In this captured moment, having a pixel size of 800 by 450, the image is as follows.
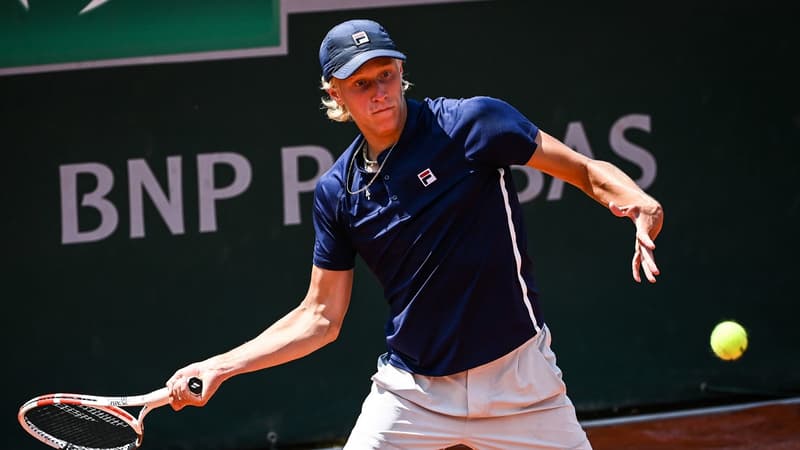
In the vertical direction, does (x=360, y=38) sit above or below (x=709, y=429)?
above

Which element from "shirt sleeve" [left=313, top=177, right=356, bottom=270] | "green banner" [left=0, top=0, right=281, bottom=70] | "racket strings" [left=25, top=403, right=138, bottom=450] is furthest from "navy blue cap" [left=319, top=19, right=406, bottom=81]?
"green banner" [left=0, top=0, right=281, bottom=70]

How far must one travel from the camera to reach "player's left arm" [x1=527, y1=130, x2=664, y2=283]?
2.77 metres

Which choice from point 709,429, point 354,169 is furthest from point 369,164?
point 709,429

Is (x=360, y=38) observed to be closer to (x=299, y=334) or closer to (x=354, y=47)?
(x=354, y=47)

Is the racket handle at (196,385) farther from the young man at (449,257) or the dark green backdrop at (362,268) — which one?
the dark green backdrop at (362,268)

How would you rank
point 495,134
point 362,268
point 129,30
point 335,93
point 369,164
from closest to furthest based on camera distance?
point 495,134 → point 369,164 → point 335,93 → point 129,30 → point 362,268

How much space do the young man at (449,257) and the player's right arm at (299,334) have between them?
8 cm

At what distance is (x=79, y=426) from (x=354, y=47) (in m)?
1.46

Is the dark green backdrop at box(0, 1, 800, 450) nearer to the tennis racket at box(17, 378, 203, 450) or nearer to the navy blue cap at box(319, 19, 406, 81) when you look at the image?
the tennis racket at box(17, 378, 203, 450)

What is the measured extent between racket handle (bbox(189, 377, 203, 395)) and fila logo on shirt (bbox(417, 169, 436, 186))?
2.64 ft

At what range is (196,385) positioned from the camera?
324 cm

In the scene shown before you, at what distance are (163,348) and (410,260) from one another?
243cm

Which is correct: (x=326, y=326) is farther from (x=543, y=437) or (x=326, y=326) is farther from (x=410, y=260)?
(x=543, y=437)

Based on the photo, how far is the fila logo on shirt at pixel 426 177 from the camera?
3109 mm
